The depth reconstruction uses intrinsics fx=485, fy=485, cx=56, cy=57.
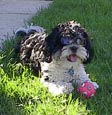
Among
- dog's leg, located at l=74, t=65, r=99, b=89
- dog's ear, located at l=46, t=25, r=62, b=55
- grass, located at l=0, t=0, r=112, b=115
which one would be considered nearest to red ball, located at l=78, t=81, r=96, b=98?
grass, located at l=0, t=0, r=112, b=115

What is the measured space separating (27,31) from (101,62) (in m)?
1.10

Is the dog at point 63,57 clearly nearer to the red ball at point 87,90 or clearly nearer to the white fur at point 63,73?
the white fur at point 63,73

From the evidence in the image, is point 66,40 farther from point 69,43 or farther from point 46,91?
point 46,91

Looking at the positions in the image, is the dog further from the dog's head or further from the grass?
the grass

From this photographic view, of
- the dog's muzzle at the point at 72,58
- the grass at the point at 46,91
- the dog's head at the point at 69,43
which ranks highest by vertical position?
the dog's head at the point at 69,43

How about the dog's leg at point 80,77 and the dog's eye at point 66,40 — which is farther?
the dog's leg at point 80,77

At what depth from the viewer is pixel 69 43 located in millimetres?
4633

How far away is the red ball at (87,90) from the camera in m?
4.71

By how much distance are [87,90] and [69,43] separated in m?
0.50

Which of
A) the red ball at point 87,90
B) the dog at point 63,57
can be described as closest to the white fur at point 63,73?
the dog at point 63,57

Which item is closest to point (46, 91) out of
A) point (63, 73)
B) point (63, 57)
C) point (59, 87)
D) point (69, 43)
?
point (59, 87)

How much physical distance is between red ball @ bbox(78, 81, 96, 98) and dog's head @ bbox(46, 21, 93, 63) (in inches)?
9.6

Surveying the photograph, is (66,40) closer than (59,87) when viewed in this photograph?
Yes

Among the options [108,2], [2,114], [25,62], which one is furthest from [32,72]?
[108,2]
